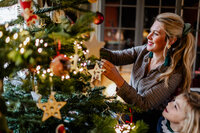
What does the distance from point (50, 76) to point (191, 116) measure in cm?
69

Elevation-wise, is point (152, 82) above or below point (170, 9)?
below

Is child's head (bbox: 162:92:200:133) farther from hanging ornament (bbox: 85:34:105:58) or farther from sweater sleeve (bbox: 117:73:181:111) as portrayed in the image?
hanging ornament (bbox: 85:34:105:58)

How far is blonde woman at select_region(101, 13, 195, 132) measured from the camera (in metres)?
1.02

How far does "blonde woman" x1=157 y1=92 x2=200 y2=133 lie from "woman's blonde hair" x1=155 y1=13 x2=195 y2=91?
17cm

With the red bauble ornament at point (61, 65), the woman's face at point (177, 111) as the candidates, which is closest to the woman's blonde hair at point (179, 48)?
the woman's face at point (177, 111)

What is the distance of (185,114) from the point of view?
2.98 feet

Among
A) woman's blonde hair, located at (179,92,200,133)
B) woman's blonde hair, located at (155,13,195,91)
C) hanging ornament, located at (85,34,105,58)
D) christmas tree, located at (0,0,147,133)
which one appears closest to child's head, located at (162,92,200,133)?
woman's blonde hair, located at (179,92,200,133)

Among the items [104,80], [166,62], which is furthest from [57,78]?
[104,80]

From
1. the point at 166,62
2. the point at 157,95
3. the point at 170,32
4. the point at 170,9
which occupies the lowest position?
the point at 157,95

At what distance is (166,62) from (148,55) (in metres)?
0.16

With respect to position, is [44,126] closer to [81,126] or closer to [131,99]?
[81,126]

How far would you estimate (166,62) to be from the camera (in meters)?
1.11

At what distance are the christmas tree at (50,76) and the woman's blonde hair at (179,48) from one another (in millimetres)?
491

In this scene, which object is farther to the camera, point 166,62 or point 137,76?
point 137,76
